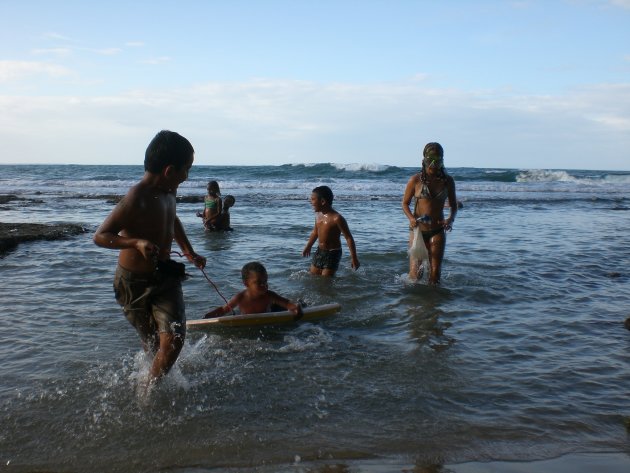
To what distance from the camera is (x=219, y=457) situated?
3307mm

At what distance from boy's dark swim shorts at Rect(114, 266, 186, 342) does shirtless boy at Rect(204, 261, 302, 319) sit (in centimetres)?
194

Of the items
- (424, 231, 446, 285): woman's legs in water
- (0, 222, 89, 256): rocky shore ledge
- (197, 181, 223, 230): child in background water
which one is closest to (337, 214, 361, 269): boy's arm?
(424, 231, 446, 285): woman's legs in water

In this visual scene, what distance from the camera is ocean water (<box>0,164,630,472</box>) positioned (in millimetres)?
3412

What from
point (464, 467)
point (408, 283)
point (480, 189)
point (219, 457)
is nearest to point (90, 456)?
point (219, 457)

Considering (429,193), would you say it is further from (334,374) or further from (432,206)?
(334,374)

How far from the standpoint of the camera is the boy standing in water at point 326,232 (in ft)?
25.9

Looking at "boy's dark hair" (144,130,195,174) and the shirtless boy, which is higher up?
"boy's dark hair" (144,130,195,174)

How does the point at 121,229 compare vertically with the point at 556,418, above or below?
above

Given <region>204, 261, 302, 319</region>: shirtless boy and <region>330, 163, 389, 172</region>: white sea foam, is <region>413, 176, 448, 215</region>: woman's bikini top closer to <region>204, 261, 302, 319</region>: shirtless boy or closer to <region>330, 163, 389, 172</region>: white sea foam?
<region>204, 261, 302, 319</region>: shirtless boy

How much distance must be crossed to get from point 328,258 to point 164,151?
182 inches

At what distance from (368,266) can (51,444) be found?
6700 millimetres

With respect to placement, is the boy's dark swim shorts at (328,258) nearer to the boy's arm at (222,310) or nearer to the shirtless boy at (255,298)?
the shirtless boy at (255,298)

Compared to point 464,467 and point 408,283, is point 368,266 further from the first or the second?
point 464,467

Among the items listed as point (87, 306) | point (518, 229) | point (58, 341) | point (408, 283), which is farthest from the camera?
point (518, 229)
